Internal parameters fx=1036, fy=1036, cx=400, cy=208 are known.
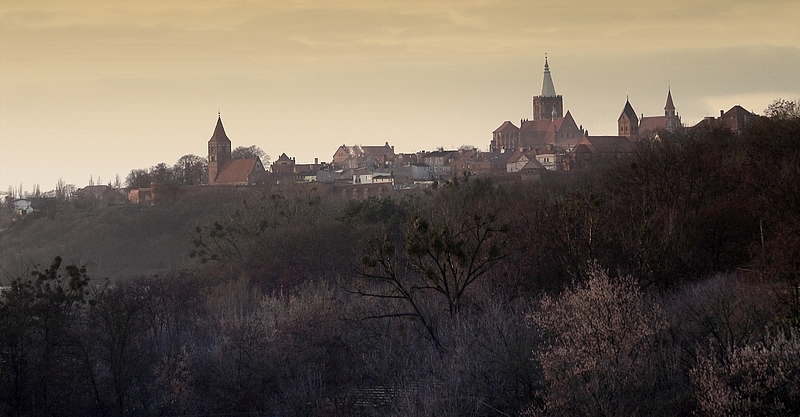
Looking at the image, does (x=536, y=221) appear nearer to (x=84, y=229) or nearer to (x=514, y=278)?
(x=514, y=278)

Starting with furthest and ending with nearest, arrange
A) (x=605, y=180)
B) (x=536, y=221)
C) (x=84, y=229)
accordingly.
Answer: (x=84, y=229), (x=605, y=180), (x=536, y=221)

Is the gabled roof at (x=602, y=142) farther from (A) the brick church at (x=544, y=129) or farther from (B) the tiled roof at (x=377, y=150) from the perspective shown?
(B) the tiled roof at (x=377, y=150)

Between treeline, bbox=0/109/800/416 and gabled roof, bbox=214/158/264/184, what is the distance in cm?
6517

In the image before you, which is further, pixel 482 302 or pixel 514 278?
pixel 514 278

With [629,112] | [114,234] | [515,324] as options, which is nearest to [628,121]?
[629,112]

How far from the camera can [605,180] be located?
41.8 metres

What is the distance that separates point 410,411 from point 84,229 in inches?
2320

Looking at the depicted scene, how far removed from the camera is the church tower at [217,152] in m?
110

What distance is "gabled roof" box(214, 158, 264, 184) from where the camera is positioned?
104312mm

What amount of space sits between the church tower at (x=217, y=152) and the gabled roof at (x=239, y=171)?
1353 millimetres

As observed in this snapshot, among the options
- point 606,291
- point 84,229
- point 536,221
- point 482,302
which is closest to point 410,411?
point 606,291

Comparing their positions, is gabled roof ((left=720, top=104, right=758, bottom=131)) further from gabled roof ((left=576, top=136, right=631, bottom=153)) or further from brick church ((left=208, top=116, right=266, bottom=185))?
brick church ((left=208, top=116, right=266, bottom=185))

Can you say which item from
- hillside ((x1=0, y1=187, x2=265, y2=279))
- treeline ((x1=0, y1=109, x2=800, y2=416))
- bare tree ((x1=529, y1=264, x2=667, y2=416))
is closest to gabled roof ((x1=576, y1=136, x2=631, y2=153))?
hillside ((x1=0, y1=187, x2=265, y2=279))

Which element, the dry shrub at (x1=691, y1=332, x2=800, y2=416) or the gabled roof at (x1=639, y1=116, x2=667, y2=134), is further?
the gabled roof at (x1=639, y1=116, x2=667, y2=134)
